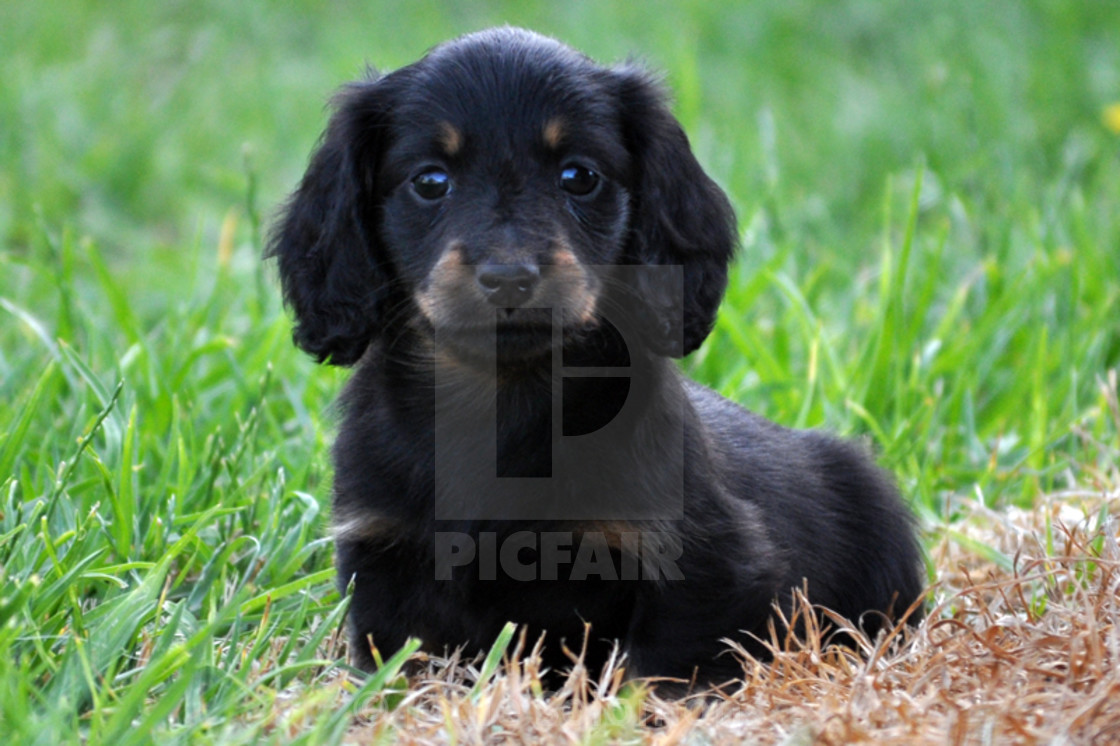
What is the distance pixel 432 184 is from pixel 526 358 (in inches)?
16.8

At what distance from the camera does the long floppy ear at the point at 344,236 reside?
Answer: 293 cm

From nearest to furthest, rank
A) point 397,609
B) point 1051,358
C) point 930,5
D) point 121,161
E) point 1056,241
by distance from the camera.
Result: point 397,609, point 1051,358, point 1056,241, point 121,161, point 930,5

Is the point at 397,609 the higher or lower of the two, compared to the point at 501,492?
lower

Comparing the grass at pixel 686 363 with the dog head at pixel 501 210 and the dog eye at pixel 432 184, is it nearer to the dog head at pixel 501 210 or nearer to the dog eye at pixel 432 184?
the dog head at pixel 501 210

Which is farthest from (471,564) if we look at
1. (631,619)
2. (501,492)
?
(631,619)

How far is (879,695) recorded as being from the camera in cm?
251

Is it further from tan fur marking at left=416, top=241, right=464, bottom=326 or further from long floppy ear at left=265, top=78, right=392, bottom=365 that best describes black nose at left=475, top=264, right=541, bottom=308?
long floppy ear at left=265, top=78, right=392, bottom=365

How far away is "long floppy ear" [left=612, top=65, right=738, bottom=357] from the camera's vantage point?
295 cm

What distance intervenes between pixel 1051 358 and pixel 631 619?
2.67m

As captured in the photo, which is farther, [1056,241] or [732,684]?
[1056,241]

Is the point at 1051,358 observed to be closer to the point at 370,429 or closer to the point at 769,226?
the point at 769,226

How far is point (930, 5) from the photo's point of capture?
9523 millimetres

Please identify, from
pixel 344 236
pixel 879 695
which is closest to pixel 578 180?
pixel 344 236

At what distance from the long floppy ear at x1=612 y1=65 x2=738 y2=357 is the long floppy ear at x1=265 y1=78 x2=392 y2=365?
57cm
